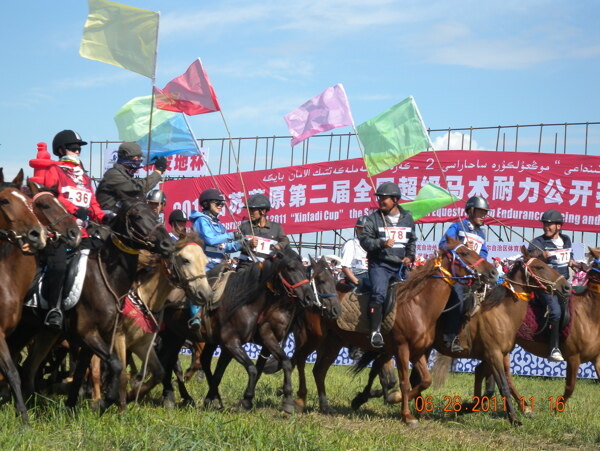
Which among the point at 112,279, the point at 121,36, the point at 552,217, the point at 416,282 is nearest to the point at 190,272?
the point at 112,279

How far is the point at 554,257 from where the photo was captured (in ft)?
40.9

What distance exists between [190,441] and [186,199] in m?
16.3

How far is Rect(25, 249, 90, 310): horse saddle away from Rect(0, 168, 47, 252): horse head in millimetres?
1046

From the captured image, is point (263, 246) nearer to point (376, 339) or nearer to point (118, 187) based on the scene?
point (376, 339)

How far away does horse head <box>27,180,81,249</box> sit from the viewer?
7.78 metres

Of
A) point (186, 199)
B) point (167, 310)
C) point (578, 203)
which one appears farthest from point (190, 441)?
point (186, 199)

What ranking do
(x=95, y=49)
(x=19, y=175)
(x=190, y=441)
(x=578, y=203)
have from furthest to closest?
(x=578, y=203), (x=95, y=49), (x=19, y=175), (x=190, y=441)

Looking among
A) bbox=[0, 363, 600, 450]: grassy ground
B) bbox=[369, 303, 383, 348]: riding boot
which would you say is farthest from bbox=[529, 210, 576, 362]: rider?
bbox=[369, 303, 383, 348]: riding boot

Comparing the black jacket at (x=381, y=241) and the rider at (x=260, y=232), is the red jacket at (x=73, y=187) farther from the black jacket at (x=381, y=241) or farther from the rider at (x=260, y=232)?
the black jacket at (x=381, y=241)

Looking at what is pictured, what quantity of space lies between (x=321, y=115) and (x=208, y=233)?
369 centimetres

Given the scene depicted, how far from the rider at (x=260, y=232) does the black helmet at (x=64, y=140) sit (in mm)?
3056

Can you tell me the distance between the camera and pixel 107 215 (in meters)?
9.17

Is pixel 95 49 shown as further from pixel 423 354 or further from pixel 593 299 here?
pixel 593 299

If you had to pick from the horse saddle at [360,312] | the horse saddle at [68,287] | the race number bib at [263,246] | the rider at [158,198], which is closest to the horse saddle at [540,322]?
the horse saddle at [360,312]
